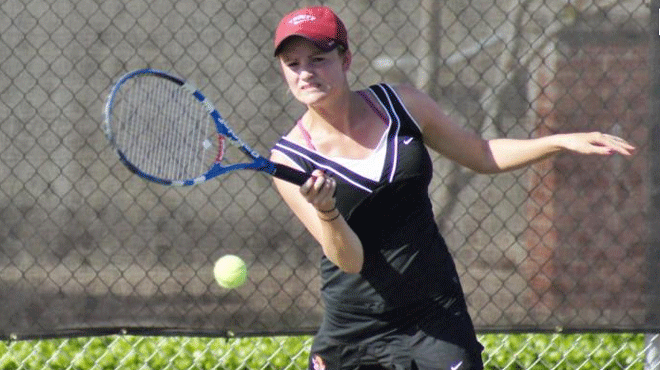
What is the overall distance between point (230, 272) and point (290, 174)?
166 cm

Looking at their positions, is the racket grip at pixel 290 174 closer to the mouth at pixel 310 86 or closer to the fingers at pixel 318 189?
the fingers at pixel 318 189

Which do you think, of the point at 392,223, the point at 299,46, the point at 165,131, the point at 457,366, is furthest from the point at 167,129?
the point at 457,366

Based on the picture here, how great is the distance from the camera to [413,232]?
3.37 m

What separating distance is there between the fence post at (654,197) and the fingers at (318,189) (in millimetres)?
2293

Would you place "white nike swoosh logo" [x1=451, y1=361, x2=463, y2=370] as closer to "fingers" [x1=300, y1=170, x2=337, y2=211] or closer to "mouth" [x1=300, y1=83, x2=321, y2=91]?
"fingers" [x1=300, y1=170, x2=337, y2=211]

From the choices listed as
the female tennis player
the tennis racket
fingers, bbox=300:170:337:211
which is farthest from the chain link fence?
fingers, bbox=300:170:337:211

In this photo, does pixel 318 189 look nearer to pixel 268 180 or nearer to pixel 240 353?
pixel 268 180

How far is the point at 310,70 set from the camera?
125 inches

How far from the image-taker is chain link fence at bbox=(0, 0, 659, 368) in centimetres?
470

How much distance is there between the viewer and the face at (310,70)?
318cm

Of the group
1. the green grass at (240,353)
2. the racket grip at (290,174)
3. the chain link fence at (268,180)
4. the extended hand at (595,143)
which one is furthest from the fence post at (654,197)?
the racket grip at (290,174)

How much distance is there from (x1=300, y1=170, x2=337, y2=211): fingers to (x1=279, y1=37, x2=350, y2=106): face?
319 mm

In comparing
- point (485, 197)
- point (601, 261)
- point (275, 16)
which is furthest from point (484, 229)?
point (275, 16)

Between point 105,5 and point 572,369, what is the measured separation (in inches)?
102
